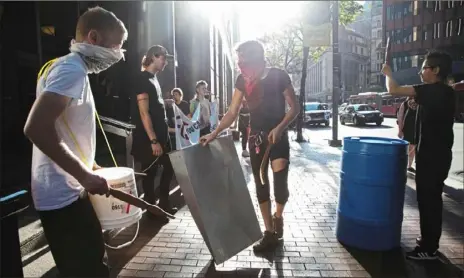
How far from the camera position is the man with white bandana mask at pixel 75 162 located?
5.18 ft

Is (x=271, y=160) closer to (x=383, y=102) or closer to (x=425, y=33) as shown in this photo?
(x=425, y=33)

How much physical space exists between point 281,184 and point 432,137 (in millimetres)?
1539

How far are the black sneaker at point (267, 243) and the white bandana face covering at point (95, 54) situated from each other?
2.49 m

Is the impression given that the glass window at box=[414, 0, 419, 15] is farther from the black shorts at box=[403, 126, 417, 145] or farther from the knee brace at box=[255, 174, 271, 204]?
the knee brace at box=[255, 174, 271, 204]

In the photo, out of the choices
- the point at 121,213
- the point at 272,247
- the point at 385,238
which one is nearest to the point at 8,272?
the point at 121,213

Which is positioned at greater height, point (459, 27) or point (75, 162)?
point (459, 27)

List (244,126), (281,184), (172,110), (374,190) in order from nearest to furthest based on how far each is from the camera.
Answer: (374,190), (281,184), (172,110), (244,126)

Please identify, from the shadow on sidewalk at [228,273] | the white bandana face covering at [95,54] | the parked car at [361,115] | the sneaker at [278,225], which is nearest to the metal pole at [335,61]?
the sneaker at [278,225]

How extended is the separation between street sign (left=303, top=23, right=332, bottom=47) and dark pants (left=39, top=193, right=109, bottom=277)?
12411 mm

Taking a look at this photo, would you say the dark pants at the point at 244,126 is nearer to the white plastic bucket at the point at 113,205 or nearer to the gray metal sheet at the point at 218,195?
the gray metal sheet at the point at 218,195

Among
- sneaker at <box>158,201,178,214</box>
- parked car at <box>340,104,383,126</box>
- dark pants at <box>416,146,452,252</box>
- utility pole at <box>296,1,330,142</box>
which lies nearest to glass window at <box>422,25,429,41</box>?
dark pants at <box>416,146,452,252</box>

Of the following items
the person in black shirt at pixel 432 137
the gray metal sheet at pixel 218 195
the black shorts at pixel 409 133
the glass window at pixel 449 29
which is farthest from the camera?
the black shorts at pixel 409 133

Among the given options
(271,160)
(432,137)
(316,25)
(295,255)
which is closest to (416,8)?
(432,137)

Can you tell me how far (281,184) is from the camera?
363 cm
